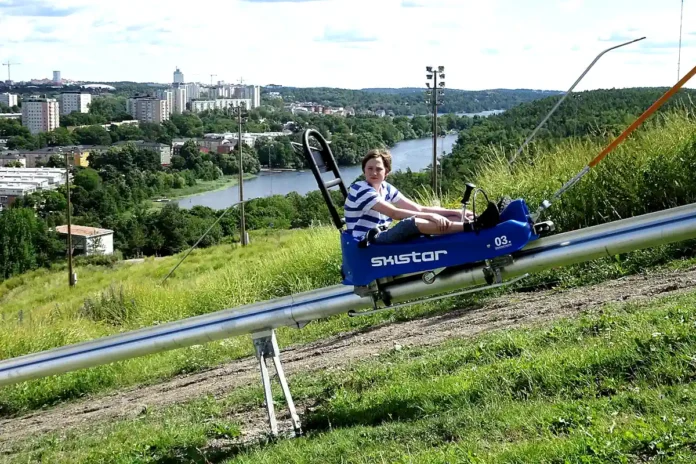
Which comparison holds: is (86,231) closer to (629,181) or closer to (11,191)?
(11,191)

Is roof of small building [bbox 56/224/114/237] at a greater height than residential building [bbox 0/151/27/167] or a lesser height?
lesser

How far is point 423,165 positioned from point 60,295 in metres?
17.9

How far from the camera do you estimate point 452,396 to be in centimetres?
625

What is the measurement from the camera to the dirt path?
8.70 meters

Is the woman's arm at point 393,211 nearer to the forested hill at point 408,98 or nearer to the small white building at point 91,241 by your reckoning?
the forested hill at point 408,98

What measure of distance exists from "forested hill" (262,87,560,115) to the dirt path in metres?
10.1

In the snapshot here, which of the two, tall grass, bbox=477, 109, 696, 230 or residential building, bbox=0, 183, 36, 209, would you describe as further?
residential building, bbox=0, 183, 36, 209

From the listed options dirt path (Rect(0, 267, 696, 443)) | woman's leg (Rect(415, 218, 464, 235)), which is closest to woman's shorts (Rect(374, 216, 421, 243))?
woman's leg (Rect(415, 218, 464, 235))

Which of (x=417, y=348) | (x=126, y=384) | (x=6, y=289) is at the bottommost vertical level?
(x=6, y=289)

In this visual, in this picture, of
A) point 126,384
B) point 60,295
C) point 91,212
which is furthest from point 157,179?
point 126,384

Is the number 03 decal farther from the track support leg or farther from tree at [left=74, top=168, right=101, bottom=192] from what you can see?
tree at [left=74, top=168, right=101, bottom=192]

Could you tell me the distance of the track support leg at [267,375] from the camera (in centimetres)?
649

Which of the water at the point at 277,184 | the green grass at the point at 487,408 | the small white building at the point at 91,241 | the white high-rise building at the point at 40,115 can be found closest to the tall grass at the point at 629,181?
the green grass at the point at 487,408

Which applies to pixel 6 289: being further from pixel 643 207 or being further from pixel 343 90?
pixel 343 90
